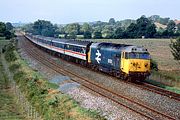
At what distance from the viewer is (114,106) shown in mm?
22641

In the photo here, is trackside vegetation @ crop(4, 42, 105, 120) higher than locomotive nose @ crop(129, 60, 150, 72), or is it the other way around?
locomotive nose @ crop(129, 60, 150, 72)

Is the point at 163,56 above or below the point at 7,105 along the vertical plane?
below

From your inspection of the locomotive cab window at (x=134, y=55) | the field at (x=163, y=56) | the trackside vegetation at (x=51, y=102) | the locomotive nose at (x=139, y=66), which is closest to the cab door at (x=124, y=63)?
the locomotive cab window at (x=134, y=55)

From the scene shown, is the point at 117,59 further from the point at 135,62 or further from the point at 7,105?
the point at 7,105

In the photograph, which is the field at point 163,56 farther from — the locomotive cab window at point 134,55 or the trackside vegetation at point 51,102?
the trackside vegetation at point 51,102

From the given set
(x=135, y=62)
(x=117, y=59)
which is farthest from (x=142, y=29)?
(x=135, y=62)

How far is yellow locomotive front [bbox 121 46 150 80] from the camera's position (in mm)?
31250

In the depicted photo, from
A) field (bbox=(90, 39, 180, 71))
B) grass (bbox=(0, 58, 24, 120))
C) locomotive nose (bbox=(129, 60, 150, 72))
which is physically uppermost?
locomotive nose (bbox=(129, 60, 150, 72))

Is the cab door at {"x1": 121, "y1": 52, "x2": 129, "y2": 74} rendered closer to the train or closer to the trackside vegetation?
the train

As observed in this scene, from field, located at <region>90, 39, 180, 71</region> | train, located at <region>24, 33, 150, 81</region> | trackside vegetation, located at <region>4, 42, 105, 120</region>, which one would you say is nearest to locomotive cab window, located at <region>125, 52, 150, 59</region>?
train, located at <region>24, 33, 150, 81</region>

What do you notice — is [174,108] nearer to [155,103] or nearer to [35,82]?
[155,103]

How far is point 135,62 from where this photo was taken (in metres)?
31.3

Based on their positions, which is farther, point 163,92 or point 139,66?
point 139,66

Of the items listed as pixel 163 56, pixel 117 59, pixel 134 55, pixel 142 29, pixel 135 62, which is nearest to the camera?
pixel 135 62
